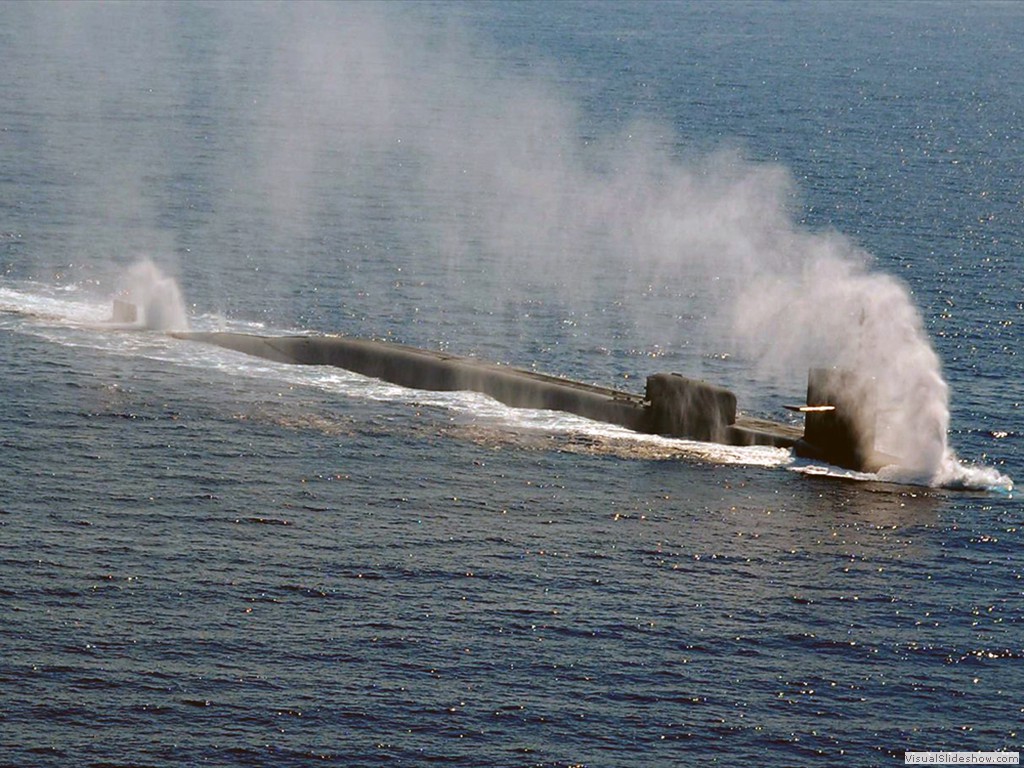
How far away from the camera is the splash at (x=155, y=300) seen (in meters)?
146

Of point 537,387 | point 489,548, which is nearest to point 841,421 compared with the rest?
point 537,387

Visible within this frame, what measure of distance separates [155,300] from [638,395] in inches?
1821

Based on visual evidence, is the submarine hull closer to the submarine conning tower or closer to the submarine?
the submarine

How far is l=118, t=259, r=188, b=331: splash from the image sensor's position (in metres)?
146

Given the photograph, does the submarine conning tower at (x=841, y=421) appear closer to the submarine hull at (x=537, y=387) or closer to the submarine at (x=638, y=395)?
the submarine at (x=638, y=395)

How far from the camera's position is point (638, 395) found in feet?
402

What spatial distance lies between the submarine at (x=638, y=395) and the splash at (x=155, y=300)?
6.09 meters

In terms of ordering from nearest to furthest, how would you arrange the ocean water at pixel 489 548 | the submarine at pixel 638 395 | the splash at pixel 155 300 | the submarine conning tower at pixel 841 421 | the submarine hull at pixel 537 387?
1. the ocean water at pixel 489 548
2. the submarine conning tower at pixel 841 421
3. the submarine at pixel 638 395
4. the submarine hull at pixel 537 387
5. the splash at pixel 155 300

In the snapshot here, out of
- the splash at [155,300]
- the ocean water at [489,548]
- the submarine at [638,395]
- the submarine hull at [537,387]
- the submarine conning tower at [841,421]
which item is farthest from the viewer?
the splash at [155,300]

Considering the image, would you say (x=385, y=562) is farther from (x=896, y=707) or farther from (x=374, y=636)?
(x=896, y=707)

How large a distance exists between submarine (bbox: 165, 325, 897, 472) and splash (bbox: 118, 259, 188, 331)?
6087 millimetres

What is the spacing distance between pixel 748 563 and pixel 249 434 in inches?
1384

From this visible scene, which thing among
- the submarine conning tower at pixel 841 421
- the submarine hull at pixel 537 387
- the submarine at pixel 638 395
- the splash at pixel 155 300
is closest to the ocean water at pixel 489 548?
the splash at pixel 155 300

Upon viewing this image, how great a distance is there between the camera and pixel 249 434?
112 meters
